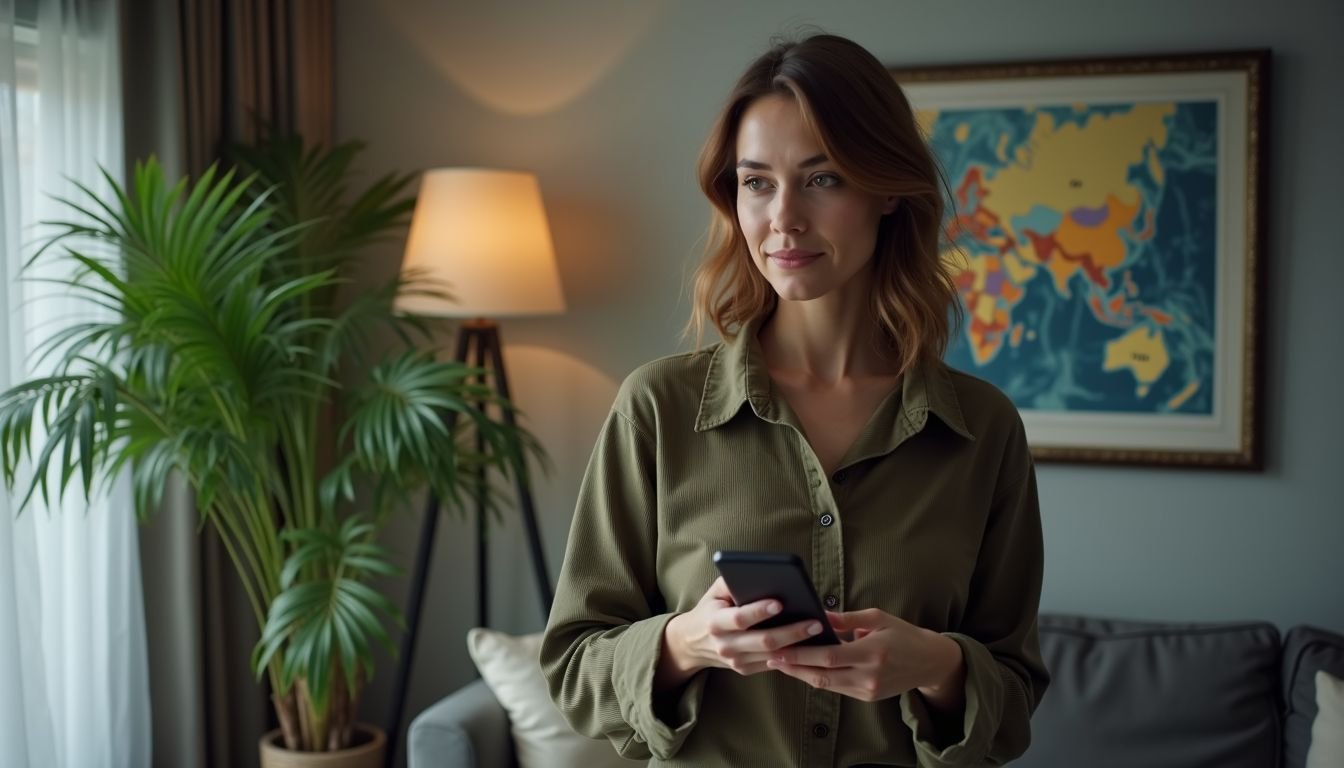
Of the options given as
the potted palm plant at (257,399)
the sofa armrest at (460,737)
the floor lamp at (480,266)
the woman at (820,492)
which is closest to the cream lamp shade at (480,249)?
the floor lamp at (480,266)

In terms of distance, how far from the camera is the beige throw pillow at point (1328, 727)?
2.54 metres

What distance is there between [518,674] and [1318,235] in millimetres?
1991

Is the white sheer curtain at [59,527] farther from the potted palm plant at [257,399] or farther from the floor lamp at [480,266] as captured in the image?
the floor lamp at [480,266]

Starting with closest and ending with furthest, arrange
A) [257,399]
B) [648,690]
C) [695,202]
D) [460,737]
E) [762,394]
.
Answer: [648,690]
[762,394]
[460,737]
[257,399]
[695,202]

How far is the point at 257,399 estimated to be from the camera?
2.87m

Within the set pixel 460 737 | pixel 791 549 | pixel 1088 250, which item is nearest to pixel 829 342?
pixel 791 549

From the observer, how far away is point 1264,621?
302 centimetres

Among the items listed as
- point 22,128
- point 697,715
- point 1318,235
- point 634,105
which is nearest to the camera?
point 697,715

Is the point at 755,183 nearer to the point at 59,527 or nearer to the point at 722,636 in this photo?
the point at 722,636

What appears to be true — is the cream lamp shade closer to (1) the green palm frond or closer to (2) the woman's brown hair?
(1) the green palm frond

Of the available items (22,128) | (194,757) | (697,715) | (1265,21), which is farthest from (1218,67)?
(194,757)

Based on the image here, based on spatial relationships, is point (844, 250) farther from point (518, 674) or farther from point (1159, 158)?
point (1159, 158)

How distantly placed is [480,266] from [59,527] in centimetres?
106

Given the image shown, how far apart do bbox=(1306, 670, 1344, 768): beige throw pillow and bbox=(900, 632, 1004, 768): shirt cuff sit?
150 cm
